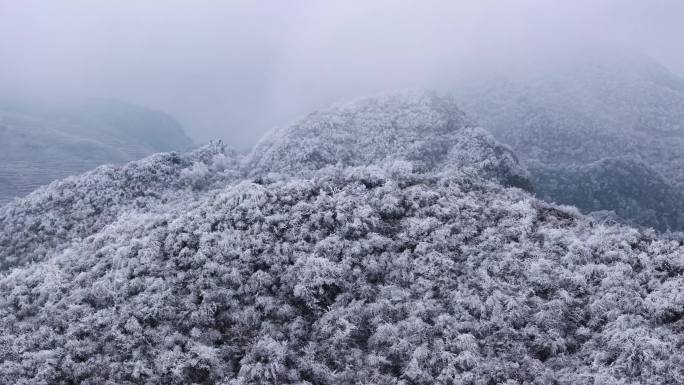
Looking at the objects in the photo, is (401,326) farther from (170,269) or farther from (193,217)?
(193,217)

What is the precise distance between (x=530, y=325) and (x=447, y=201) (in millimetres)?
10555

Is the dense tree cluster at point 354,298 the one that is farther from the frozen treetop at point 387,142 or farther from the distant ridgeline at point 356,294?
the frozen treetop at point 387,142

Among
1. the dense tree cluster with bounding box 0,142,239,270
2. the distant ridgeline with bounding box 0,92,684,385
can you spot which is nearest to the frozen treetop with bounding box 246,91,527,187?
the dense tree cluster with bounding box 0,142,239,270

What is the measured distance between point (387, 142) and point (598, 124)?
81.6 metres

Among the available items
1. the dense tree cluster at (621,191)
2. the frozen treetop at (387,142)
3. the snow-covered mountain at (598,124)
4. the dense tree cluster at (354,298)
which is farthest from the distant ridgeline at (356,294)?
the snow-covered mountain at (598,124)

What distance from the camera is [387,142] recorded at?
192ft

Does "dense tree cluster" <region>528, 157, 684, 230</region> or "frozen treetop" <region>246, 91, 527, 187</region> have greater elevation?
"frozen treetop" <region>246, 91, 527, 187</region>

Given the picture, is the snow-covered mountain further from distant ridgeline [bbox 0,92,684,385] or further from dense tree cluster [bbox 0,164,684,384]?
dense tree cluster [bbox 0,164,684,384]

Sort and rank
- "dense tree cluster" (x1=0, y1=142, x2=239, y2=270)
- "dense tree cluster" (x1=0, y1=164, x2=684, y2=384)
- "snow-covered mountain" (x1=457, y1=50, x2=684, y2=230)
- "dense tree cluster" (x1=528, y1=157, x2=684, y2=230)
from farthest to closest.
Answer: "snow-covered mountain" (x1=457, y1=50, x2=684, y2=230), "dense tree cluster" (x1=528, y1=157, x2=684, y2=230), "dense tree cluster" (x1=0, y1=142, x2=239, y2=270), "dense tree cluster" (x1=0, y1=164, x2=684, y2=384)

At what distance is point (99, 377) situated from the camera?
18.3 m

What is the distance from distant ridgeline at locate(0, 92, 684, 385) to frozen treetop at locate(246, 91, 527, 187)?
843 inches

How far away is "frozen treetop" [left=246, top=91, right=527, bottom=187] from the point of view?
177 feet

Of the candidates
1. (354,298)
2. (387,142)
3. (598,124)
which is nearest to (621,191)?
(598,124)

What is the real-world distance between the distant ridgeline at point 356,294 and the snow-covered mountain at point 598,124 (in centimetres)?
6129
